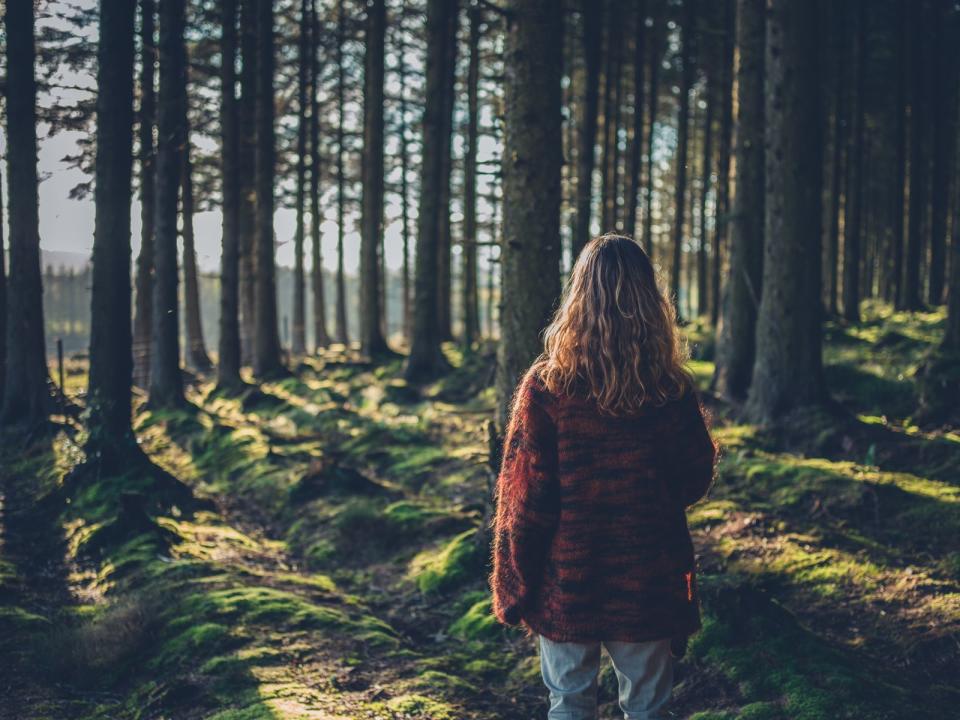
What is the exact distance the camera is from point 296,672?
5195mm

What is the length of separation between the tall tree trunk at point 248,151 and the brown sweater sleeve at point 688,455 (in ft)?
54.6

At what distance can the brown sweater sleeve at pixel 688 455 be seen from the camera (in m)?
3.04

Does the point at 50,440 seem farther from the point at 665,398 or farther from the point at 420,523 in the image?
the point at 665,398

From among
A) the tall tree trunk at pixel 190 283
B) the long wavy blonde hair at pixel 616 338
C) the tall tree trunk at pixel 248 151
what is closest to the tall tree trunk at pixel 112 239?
the tall tree trunk at pixel 248 151

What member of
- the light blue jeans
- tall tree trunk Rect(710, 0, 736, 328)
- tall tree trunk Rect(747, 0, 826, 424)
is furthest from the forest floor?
tall tree trunk Rect(710, 0, 736, 328)

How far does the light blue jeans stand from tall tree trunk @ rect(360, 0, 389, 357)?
1727cm

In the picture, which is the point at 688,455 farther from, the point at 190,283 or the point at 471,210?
the point at 190,283

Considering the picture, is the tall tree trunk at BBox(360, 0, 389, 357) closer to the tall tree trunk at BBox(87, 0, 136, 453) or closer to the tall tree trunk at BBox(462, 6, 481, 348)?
the tall tree trunk at BBox(462, 6, 481, 348)

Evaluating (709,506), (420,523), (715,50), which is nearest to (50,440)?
(420,523)

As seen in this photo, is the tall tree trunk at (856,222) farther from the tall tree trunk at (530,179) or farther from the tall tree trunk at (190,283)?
the tall tree trunk at (190,283)

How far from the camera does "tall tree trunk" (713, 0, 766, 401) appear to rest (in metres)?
11.6

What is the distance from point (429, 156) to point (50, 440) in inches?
347

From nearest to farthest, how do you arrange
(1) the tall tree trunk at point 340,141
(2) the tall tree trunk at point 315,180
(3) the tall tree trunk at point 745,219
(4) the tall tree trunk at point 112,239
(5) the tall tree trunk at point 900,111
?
(4) the tall tree trunk at point 112,239, (3) the tall tree trunk at point 745,219, (5) the tall tree trunk at point 900,111, (2) the tall tree trunk at point 315,180, (1) the tall tree trunk at point 340,141

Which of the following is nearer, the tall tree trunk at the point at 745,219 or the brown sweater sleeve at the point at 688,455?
the brown sweater sleeve at the point at 688,455
